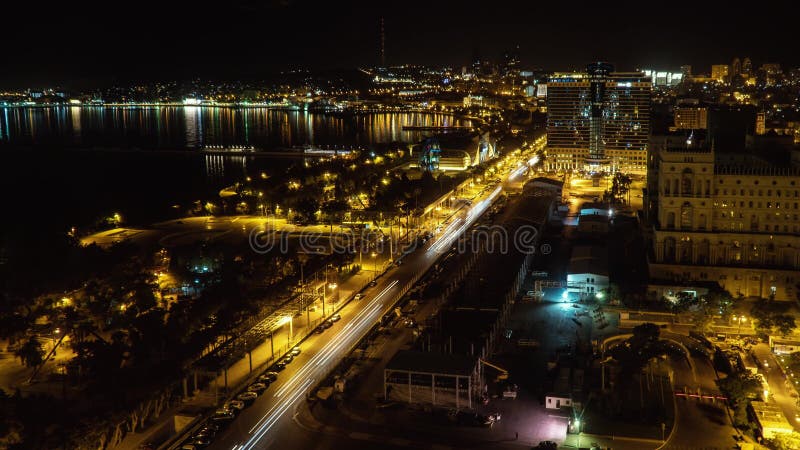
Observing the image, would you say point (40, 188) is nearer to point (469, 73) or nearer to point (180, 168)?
point (180, 168)

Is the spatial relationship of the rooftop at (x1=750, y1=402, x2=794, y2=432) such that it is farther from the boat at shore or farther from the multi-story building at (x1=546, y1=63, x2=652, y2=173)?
the boat at shore

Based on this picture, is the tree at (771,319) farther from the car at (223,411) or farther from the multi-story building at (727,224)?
the car at (223,411)

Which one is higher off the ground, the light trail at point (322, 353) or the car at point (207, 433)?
the light trail at point (322, 353)

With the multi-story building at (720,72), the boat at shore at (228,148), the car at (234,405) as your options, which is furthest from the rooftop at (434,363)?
the multi-story building at (720,72)

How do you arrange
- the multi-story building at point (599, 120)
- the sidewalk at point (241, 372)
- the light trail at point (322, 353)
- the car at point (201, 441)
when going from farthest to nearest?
the multi-story building at point (599, 120) < the light trail at point (322, 353) < the sidewalk at point (241, 372) < the car at point (201, 441)

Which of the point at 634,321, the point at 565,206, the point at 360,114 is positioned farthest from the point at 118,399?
the point at 360,114

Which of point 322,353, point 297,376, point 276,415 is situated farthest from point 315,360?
point 276,415
